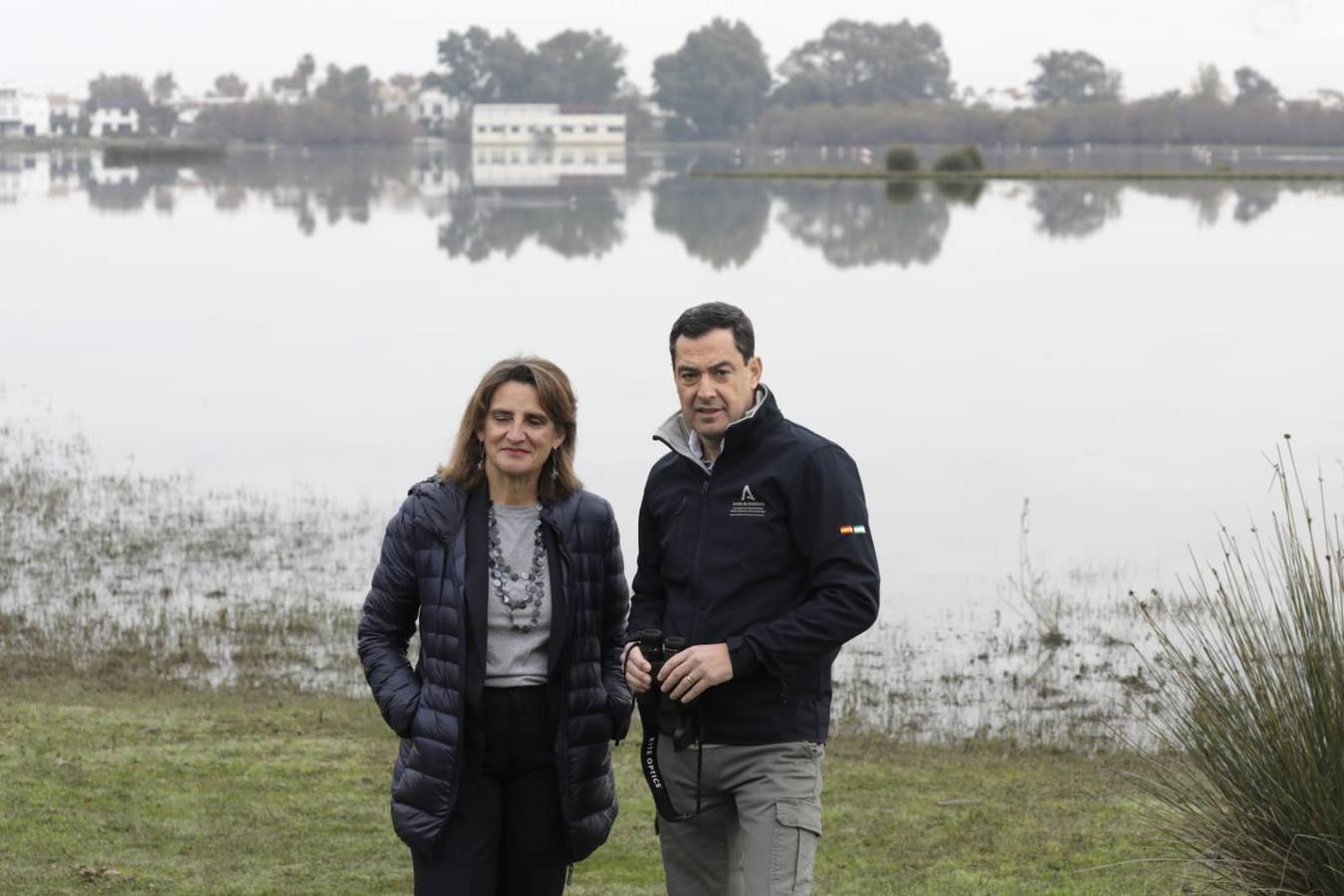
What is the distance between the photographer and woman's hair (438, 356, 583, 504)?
4332mm

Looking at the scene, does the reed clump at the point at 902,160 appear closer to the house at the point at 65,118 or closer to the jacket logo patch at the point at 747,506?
the jacket logo patch at the point at 747,506

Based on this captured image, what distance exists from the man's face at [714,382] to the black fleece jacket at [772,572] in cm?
4

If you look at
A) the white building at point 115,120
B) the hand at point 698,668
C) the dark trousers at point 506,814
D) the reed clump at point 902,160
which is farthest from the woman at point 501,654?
the white building at point 115,120

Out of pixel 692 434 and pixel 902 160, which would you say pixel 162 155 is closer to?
pixel 902 160

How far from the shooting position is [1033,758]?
31.4 feet

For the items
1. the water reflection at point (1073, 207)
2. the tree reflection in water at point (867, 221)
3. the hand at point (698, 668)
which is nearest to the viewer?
the hand at point (698, 668)

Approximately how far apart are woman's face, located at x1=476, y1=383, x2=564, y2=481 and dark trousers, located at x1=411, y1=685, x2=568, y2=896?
54 centimetres

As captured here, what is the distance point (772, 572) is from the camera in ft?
14.2

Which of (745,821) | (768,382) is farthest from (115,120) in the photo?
(745,821)

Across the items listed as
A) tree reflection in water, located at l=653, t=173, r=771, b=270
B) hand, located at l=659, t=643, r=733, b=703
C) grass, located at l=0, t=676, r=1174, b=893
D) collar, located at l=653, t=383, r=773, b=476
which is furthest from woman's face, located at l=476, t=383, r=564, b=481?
tree reflection in water, located at l=653, t=173, r=771, b=270

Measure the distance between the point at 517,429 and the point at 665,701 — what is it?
0.74 meters

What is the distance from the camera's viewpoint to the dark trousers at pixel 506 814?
4.23 meters

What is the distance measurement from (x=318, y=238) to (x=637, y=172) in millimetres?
55687

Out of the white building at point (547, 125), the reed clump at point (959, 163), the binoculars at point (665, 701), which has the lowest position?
the binoculars at point (665, 701)
